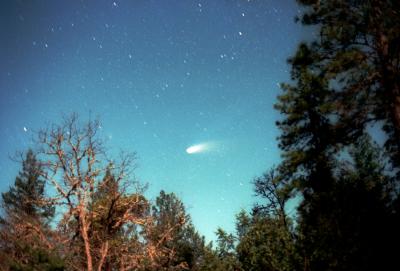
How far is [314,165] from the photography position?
67.8 feet

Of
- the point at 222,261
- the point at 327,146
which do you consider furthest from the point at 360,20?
the point at 222,261

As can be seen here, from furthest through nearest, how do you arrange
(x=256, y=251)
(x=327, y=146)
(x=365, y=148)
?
(x=365, y=148) → (x=327, y=146) → (x=256, y=251)

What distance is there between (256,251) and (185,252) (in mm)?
27406

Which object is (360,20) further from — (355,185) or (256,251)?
(256,251)

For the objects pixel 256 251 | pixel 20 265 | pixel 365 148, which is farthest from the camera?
pixel 365 148

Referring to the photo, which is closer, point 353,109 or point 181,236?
point 353,109

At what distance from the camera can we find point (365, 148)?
32.8 meters

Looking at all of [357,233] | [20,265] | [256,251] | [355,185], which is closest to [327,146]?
[355,185]

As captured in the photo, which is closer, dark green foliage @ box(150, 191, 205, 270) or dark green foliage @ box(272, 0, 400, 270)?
dark green foliage @ box(272, 0, 400, 270)

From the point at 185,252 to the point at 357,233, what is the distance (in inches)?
1199

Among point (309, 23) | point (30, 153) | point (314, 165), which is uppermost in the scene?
point (30, 153)

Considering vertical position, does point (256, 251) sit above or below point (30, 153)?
below

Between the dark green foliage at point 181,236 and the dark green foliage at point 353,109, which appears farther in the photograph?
the dark green foliage at point 181,236

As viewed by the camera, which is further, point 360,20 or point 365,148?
point 365,148
